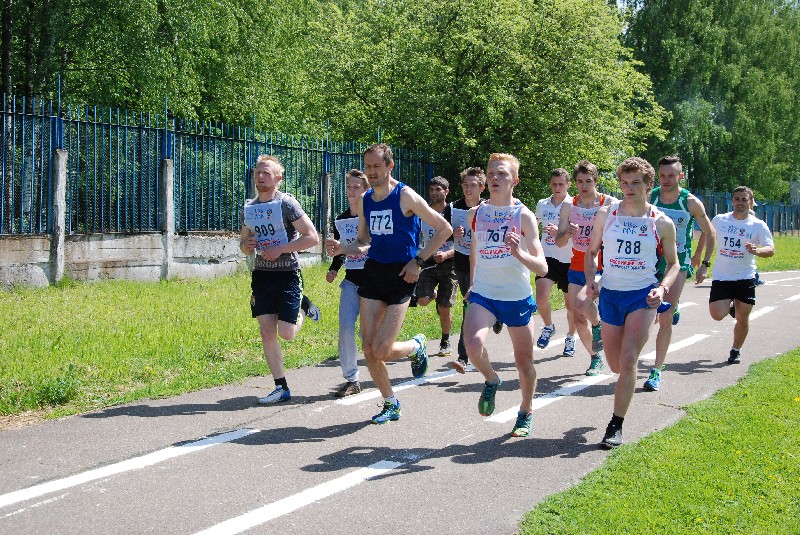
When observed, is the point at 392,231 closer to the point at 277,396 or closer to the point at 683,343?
the point at 277,396

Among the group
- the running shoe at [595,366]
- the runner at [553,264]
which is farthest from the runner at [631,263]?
the runner at [553,264]

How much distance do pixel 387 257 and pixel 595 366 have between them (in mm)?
3143

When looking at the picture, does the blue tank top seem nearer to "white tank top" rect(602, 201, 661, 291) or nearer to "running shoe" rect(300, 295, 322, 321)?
"running shoe" rect(300, 295, 322, 321)

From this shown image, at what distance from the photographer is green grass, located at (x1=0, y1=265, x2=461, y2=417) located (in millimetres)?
7562

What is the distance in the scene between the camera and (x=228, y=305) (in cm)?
1238

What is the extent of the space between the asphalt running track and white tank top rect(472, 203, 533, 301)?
107cm

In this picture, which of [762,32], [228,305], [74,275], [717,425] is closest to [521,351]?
[717,425]

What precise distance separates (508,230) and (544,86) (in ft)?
57.2

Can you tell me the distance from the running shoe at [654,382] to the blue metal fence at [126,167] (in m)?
8.89

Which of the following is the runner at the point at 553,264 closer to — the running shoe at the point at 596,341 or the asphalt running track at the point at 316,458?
the running shoe at the point at 596,341

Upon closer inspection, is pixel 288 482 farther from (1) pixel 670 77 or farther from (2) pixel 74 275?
(1) pixel 670 77

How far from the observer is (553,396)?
7.97 metres

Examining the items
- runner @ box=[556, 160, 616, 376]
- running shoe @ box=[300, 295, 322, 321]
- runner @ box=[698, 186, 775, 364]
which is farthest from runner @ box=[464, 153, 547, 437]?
runner @ box=[698, 186, 775, 364]

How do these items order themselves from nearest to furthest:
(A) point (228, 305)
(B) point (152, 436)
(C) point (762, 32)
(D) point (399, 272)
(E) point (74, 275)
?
(B) point (152, 436)
(D) point (399, 272)
(A) point (228, 305)
(E) point (74, 275)
(C) point (762, 32)
